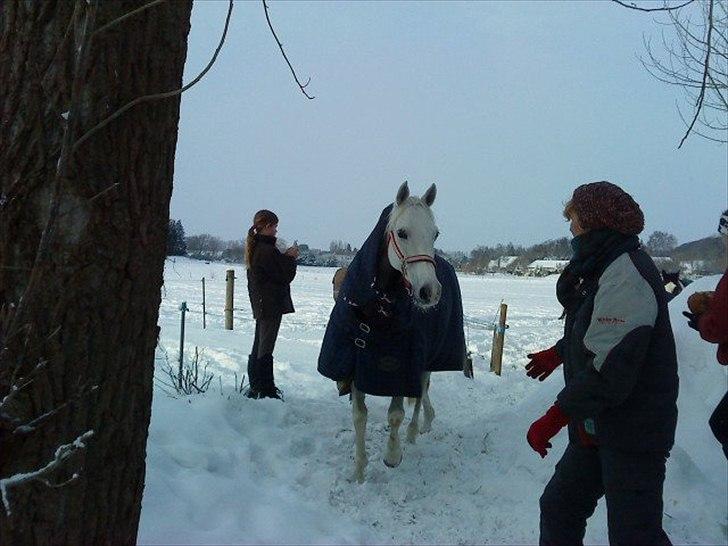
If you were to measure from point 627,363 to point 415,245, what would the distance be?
1.88m

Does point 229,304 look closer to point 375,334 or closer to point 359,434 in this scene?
point 359,434

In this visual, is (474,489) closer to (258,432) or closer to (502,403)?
(258,432)

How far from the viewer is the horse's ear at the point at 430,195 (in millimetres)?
4195

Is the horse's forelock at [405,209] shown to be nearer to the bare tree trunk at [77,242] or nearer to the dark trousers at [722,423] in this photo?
the dark trousers at [722,423]

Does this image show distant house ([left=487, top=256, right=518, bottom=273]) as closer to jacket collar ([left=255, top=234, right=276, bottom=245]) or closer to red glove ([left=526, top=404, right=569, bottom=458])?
jacket collar ([left=255, top=234, right=276, bottom=245])

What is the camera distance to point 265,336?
548 centimetres

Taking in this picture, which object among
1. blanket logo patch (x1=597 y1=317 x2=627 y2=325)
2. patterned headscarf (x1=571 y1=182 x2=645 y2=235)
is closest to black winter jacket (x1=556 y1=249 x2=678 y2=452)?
blanket logo patch (x1=597 y1=317 x2=627 y2=325)

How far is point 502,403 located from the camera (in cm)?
587

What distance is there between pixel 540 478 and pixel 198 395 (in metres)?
2.68

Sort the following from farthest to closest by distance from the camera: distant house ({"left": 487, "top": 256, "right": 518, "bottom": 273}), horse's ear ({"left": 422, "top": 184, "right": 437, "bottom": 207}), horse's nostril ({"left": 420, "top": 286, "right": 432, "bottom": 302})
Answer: distant house ({"left": 487, "top": 256, "right": 518, "bottom": 273}) → horse's ear ({"left": 422, "top": 184, "right": 437, "bottom": 207}) → horse's nostril ({"left": 420, "top": 286, "right": 432, "bottom": 302})

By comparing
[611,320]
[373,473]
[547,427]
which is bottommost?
[373,473]

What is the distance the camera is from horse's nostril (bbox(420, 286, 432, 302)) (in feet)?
11.8

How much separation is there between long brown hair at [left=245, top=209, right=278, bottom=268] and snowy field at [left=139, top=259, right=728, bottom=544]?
1.29 metres

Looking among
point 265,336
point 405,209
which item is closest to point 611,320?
point 405,209
